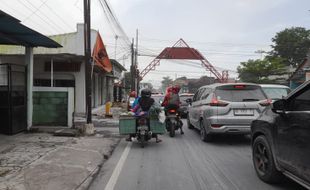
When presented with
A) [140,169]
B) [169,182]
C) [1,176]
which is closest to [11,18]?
[1,176]

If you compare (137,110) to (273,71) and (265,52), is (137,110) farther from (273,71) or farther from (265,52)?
(265,52)

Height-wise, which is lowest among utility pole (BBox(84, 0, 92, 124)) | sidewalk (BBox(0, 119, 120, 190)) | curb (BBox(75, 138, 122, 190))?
curb (BBox(75, 138, 122, 190))

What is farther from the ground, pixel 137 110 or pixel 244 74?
pixel 244 74

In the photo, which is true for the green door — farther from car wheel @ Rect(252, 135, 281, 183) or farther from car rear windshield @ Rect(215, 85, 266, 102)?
car wheel @ Rect(252, 135, 281, 183)

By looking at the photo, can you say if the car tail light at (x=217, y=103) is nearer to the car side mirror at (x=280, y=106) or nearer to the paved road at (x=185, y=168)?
the paved road at (x=185, y=168)

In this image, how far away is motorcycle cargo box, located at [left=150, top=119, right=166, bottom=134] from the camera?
421 inches

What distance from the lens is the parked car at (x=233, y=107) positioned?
1012cm

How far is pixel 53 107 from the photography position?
13.7 meters

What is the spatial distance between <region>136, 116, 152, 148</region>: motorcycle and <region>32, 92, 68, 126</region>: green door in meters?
4.37

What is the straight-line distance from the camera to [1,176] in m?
6.51

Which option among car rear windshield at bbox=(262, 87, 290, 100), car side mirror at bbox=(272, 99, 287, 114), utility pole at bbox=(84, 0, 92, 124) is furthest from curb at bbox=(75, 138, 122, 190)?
car rear windshield at bbox=(262, 87, 290, 100)

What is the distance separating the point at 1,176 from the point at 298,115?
5139 millimetres

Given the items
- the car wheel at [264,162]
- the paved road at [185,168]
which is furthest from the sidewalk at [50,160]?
the car wheel at [264,162]

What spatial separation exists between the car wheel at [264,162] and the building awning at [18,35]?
5.96 metres
